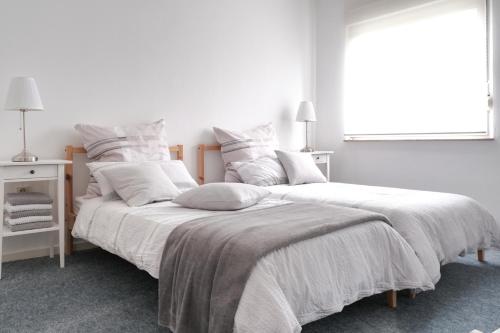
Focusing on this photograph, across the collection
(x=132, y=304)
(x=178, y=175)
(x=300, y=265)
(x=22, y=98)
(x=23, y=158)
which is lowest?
(x=132, y=304)

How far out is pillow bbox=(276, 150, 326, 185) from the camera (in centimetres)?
339

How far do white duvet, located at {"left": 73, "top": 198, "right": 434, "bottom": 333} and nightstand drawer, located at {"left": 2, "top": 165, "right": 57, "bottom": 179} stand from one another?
0.50 metres

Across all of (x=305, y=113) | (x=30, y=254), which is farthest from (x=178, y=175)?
(x=305, y=113)

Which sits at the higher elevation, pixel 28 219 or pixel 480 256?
pixel 28 219

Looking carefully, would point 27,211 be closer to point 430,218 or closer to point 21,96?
point 21,96

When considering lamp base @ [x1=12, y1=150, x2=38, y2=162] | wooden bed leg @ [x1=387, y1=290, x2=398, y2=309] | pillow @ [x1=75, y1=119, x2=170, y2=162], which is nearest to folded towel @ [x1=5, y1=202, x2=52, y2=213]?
lamp base @ [x1=12, y1=150, x2=38, y2=162]

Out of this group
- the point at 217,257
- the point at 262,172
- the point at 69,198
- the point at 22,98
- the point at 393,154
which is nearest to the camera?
the point at 217,257

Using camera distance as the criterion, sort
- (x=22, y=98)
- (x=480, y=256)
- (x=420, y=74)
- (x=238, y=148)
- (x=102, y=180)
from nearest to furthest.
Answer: (x=22, y=98)
(x=102, y=180)
(x=480, y=256)
(x=238, y=148)
(x=420, y=74)

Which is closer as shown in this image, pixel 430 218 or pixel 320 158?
pixel 430 218

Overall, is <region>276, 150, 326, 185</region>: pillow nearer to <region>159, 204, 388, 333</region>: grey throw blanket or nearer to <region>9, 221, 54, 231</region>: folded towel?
<region>159, 204, 388, 333</region>: grey throw blanket

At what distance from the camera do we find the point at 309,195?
111 inches

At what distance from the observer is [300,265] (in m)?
1.55

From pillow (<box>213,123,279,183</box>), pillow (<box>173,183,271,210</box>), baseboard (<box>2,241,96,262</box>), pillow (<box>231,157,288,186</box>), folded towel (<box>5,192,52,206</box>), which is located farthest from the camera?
pillow (<box>213,123,279,183</box>)

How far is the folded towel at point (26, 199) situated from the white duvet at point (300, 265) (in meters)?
0.47
